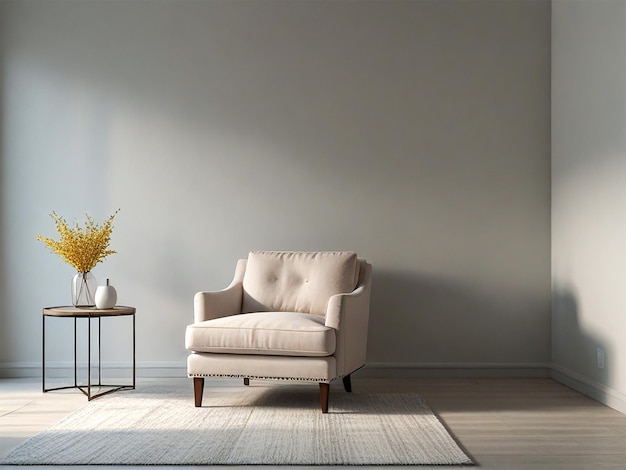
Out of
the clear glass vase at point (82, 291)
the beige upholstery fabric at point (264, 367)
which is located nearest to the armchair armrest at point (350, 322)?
the beige upholstery fabric at point (264, 367)

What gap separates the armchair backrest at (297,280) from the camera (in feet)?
14.6

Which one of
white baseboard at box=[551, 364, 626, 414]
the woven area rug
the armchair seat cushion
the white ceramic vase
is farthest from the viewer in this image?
the white ceramic vase

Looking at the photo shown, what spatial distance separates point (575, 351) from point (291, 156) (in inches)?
87.4

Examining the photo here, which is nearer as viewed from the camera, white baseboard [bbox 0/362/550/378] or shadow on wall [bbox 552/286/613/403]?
shadow on wall [bbox 552/286/613/403]

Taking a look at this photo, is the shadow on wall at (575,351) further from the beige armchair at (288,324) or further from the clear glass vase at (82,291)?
the clear glass vase at (82,291)

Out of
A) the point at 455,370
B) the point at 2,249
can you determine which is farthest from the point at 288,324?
the point at 2,249

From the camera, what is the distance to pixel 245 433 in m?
3.43

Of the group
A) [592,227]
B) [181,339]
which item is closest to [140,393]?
[181,339]

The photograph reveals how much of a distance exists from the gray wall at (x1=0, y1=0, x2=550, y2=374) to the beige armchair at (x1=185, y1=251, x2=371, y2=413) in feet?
1.76

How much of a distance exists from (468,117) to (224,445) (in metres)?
2.94

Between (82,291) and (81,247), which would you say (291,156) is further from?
(82,291)

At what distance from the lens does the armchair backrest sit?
4.46 m

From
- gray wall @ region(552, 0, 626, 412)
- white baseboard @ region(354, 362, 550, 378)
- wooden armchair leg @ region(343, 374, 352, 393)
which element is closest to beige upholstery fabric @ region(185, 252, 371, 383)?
wooden armchair leg @ region(343, 374, 352, 393)

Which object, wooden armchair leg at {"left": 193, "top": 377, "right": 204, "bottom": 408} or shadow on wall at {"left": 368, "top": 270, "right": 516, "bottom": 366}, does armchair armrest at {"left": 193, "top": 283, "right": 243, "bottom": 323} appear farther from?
shadow on wall at {"left": 368, "top": 270, "right": 516, "bottom": 366}
